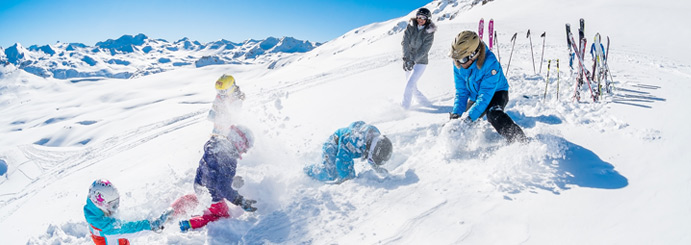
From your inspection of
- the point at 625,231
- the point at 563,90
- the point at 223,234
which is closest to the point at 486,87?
the point at 625,231

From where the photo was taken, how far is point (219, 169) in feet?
13.5

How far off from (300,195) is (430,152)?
6.52 ft

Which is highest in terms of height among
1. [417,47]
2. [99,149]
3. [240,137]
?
[417,47]

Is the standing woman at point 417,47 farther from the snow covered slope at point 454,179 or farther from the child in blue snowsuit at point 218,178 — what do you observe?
the child in blue snowsuit at point 218,178

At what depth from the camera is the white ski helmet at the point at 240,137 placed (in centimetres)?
448

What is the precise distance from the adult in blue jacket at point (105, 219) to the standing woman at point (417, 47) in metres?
5.42

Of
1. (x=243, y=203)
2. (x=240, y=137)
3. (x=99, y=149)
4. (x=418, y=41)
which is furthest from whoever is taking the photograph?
(x=99, y=149)

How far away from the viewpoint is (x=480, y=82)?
4613 mm

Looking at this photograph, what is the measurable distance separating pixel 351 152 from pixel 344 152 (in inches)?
3.8

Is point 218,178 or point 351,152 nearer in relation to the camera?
point 218,178

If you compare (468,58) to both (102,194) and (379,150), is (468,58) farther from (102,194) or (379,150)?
(102,194)

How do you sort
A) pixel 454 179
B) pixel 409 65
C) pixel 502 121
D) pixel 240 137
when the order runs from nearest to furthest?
pixel 454 179 → pixel 502 121 → pixel 240 137 → pixel 409 65

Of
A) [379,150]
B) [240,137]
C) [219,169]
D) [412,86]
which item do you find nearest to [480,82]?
[379,150]

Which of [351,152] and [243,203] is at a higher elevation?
[351,152]
